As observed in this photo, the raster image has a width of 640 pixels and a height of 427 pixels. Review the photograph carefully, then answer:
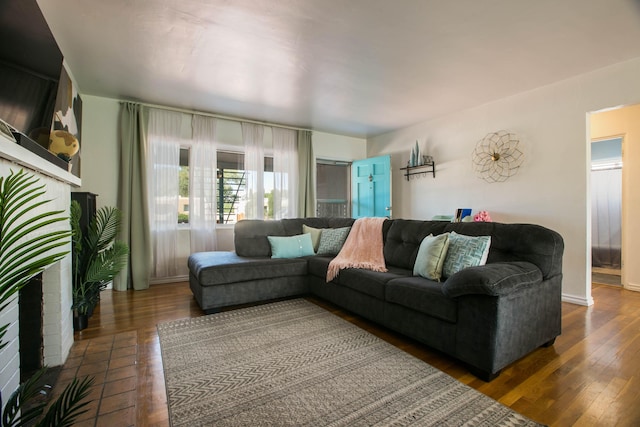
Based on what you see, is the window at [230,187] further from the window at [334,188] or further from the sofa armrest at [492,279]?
the sofa armrest at [492,279]

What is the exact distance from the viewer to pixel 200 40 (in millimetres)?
2461

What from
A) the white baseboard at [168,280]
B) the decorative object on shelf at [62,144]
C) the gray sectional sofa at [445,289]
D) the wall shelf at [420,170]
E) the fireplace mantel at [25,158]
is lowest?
the white baseboard at [168,280]

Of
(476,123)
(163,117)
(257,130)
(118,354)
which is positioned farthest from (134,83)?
(476,123)

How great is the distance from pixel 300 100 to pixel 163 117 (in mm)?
1891

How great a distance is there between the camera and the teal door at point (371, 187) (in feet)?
16.7

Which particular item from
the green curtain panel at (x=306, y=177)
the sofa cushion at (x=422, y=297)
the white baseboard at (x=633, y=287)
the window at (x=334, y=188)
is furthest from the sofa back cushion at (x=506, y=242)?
the window at (x=334, y=188)

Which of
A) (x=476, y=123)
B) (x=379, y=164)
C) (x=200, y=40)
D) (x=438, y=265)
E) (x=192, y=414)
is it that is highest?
(x=200, y=40)

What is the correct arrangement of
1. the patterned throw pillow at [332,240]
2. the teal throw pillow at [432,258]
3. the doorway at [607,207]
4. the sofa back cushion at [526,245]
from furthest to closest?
the doorway at [607,207]
the patterned throw pillow at [332,240]
the teal throw pillow at [432,258]
the sofa back cushion at [526,245]

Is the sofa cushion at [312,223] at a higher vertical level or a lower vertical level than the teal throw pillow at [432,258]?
higher

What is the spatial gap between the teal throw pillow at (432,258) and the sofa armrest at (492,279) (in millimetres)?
356

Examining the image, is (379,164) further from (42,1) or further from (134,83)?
(42,1)

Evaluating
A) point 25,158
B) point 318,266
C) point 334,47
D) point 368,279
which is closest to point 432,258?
point 368,279

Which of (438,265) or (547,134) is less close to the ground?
(547,134)

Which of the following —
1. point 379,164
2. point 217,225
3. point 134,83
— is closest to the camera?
point 134,83
